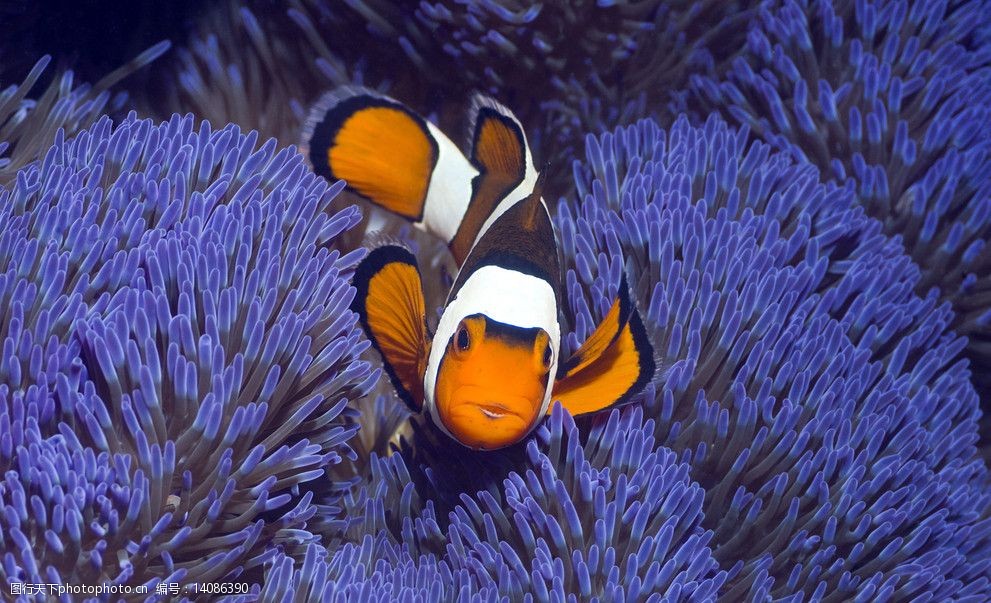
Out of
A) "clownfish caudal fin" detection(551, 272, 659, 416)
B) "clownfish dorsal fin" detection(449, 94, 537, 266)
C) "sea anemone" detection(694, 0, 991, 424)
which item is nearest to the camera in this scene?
"clownfish caudal fin" detection(551, 272, 659, 416)

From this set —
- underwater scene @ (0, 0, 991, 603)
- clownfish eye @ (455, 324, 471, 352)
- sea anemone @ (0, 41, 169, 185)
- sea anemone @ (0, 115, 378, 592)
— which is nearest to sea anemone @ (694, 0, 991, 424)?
underwater scene @ (0, 0, 991, 603)

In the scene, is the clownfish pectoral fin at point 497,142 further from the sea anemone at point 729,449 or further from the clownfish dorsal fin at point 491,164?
the sea anemone at point 729,449

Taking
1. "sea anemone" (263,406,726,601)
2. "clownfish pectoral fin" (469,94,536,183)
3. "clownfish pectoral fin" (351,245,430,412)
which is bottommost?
"sea anemone" (263,406,726,601)

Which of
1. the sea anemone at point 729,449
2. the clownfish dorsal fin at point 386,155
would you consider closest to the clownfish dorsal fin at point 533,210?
the sea anemone at point 729,449

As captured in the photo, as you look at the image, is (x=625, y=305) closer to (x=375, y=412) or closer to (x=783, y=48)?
(x=375, y=412)

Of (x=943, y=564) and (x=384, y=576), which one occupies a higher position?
(x=943, y=564)

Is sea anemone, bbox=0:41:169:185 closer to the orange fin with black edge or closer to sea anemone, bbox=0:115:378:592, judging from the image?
sea anemone, bbox=0:115:378:592

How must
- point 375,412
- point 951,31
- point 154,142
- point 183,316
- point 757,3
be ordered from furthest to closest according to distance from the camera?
point 757,3 < point 951,31 < point 375,412 < point 154,142 < point 183,316

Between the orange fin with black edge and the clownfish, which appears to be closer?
the clownfish

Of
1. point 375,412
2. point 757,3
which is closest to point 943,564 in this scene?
point 375,412
